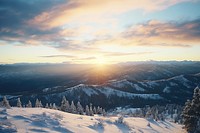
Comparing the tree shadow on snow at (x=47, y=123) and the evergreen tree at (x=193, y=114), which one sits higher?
the tree shadow on snow at (x=47, y=123)

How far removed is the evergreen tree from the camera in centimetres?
4315

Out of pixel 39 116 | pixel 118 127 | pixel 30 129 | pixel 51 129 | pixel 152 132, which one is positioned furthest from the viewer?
pixel 152 132

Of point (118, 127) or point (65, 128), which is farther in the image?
A: point (118, 127)

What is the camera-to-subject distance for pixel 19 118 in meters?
26.0

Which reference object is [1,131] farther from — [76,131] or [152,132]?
[152,132]

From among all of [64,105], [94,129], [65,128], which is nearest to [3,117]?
[65,128]

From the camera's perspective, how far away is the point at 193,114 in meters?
44.3

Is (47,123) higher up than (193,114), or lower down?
higher up

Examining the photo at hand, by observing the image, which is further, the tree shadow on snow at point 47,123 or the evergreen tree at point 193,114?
the evergreen tree at point 193,114

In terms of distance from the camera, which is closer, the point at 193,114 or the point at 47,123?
the point at 47,123

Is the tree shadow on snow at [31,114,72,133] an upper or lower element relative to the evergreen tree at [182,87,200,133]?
upper

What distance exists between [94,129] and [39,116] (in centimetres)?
637

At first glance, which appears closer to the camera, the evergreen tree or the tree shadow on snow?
the tree shadow on snow

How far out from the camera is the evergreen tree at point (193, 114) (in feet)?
142
